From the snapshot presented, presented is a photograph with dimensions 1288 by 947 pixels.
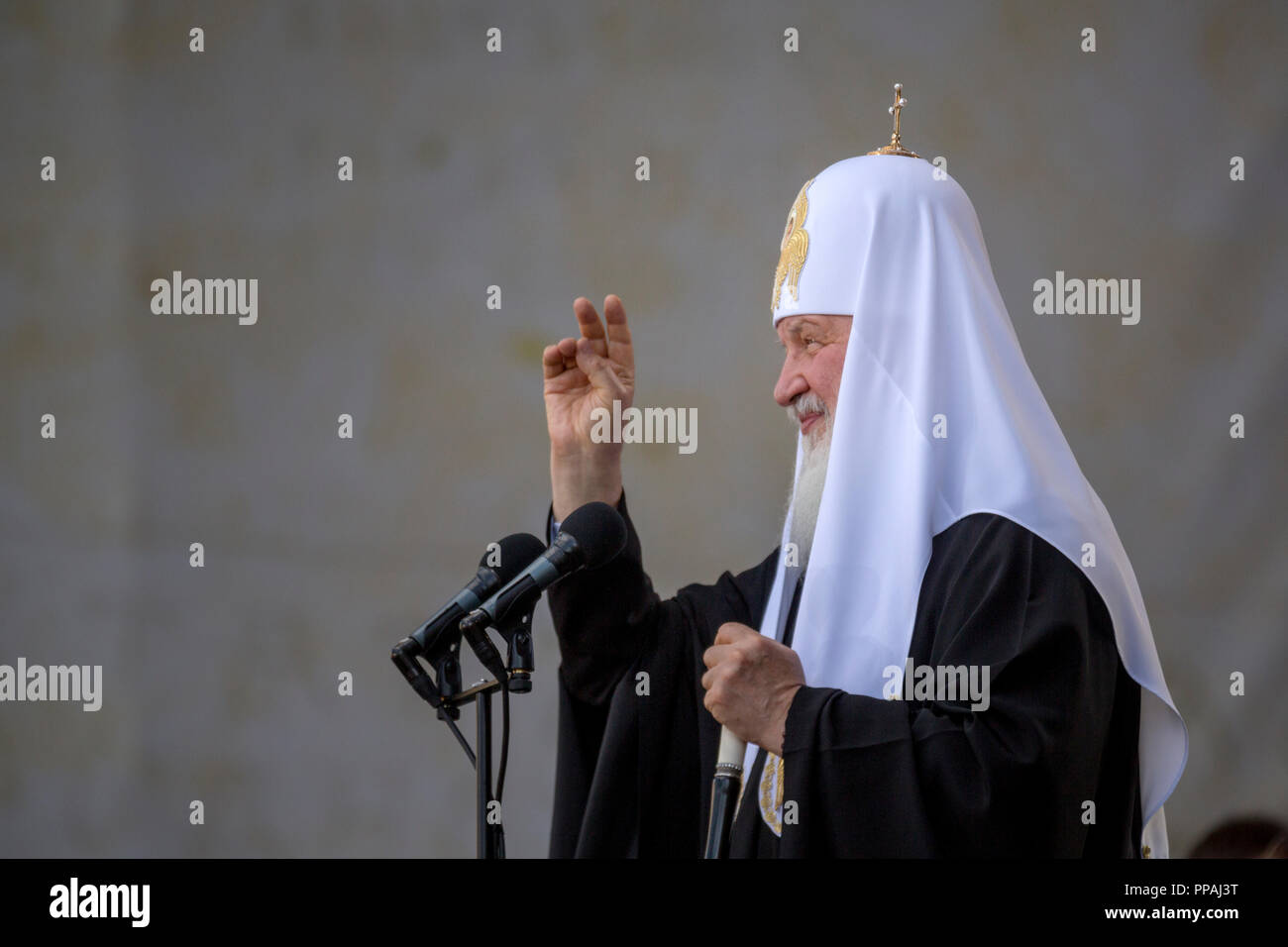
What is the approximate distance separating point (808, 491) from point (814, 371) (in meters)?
0.30

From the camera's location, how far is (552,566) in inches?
98.5

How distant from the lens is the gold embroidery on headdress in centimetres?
346

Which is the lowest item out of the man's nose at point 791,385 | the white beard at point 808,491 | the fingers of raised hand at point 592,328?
the white beard at point 808,491

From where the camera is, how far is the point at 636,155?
5.15 m

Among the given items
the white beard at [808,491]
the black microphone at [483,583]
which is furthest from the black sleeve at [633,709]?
the black microphone at [483,583]

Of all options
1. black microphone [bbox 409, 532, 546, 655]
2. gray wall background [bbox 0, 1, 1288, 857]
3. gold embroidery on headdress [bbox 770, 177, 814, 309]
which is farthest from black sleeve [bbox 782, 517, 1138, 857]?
gray wall background [bbox 0, 1, 1288, 857]

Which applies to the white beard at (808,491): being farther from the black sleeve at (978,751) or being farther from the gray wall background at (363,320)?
the gray wall background at (363,320)

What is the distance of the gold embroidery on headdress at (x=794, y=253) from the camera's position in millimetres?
3459

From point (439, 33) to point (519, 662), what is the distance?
3.44 m

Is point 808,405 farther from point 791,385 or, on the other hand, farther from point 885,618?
point 885,618

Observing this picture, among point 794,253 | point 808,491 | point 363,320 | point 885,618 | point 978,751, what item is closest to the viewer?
point 978,751

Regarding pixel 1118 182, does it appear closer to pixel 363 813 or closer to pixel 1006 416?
pixel 1006 416

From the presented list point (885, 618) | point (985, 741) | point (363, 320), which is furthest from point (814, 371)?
point (363, 320)

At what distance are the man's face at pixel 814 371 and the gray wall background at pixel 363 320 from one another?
175cm
